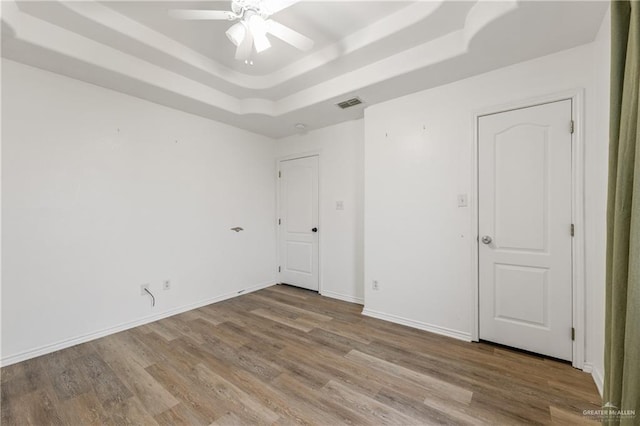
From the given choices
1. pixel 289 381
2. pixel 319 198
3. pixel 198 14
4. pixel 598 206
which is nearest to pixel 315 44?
pixel 198 14

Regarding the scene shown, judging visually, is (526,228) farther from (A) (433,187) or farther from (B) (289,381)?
(B) (289,381)

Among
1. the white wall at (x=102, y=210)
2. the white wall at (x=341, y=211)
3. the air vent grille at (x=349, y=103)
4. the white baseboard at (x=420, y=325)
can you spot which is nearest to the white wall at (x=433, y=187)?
the white baseboard at (x=420, y=325)

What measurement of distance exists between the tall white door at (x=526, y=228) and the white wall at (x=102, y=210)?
321 centimetres

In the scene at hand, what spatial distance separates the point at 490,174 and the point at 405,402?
2048 millimetres

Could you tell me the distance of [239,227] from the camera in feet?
12.9

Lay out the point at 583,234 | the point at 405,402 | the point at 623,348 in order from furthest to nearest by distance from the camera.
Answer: the point at 583,234, the point at 405,402, the point at 623,348

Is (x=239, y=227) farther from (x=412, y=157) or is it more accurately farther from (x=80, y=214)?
(x=412, y=157)

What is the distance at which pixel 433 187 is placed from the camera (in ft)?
8.85

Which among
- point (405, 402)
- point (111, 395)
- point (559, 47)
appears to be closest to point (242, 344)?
point (111, 395)

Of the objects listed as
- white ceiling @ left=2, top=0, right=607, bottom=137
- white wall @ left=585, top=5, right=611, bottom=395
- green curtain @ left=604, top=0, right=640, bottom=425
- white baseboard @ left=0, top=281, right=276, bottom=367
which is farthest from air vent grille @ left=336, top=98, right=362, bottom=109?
white baseboard @ left=0, top=281, right=276, bottom=367

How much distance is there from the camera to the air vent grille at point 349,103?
9.75ft

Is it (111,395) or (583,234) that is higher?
(583,234)

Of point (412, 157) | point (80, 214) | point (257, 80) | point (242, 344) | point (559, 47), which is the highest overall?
point (257, 80)

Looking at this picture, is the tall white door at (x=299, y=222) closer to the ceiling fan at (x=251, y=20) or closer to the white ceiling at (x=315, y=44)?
the white ceiling at (x=315, y=44)
